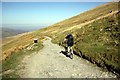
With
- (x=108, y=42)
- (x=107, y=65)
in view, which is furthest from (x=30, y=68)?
(x=108, y=42)

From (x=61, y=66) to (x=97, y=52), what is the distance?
560cm

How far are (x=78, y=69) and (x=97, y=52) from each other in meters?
5.10

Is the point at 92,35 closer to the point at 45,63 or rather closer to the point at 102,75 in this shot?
the point at 45,63

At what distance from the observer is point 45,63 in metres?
19.9

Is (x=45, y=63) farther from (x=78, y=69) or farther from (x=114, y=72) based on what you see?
(x=114, y=72)

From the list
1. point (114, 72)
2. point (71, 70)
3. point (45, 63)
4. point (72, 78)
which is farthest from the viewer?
point (45, 63)

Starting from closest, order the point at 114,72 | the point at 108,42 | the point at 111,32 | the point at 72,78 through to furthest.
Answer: the point at 72,78
the point at 114,72
the point at 108,42
the point at 111,32

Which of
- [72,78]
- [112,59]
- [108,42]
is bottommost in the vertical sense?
[72,78]

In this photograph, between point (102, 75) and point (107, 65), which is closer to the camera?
point (102, 75)

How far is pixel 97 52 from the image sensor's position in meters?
21.0

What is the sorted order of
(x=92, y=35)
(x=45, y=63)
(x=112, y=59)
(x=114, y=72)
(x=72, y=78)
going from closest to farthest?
(x=72, y=78)
(x=114, y=72)
(x=112, y=59)
(x=45, y=63)
(x=92, y=35)

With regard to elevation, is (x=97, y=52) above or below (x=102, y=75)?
above

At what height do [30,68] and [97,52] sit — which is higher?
[97,52]

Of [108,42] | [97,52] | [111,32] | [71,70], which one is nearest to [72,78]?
[71,70]
